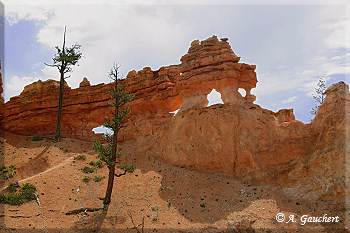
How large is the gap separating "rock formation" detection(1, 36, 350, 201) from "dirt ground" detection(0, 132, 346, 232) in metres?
1.60

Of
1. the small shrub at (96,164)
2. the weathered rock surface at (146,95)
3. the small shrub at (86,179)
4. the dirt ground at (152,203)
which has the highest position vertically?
the weathered rock surface at (146,95)

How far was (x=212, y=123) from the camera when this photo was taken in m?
26.3

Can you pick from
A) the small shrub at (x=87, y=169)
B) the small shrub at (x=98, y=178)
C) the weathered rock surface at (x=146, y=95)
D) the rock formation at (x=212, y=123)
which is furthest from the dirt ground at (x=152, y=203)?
the weathered rock surface at (x=146, y=95)

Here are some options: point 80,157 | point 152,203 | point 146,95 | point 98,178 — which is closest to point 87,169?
point 98,178

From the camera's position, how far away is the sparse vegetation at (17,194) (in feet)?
63.8

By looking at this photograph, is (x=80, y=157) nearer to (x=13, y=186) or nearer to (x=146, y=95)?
(x=13, y=186)

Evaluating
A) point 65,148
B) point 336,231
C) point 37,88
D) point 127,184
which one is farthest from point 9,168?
point 336,231

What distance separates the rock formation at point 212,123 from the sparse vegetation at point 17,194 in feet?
37.8

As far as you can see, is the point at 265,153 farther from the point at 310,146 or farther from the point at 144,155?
the point at 144,155

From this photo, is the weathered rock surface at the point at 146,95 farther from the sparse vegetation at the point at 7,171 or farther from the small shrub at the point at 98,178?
the sparse vegetation at the point at 7,171

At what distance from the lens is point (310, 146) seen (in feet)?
73.3

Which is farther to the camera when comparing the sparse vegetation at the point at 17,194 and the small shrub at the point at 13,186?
the small shrub at the point at 13,186

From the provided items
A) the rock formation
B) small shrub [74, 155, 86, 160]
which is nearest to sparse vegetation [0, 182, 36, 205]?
small shrub [74, 155, 86, 160]

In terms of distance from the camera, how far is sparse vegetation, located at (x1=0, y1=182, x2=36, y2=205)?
1944 centimetres
